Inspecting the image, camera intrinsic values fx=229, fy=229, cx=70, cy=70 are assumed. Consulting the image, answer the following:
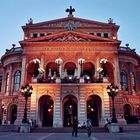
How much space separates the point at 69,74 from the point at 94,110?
8194mm

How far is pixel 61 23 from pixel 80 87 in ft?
56.7

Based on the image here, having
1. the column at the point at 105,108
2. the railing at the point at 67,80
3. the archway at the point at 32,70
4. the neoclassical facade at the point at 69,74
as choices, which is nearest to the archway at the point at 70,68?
the neoclassical facade at the point at 69,74

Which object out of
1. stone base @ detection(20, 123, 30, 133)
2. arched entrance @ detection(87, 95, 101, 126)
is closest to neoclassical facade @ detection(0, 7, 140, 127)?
arched entrance @ detection(87, 95, 101, 126)

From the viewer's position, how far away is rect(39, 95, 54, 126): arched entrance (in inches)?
1538

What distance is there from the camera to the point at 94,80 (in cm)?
3744

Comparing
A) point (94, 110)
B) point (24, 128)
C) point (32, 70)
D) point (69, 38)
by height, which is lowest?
point (24, 128)

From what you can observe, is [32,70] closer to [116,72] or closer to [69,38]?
[69,38]

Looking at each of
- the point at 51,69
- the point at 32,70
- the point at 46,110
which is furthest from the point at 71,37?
the point at 46,110

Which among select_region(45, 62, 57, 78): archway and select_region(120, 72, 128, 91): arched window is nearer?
select_region(45, 62, 57, 78): archway

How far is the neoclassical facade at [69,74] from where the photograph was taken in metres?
36.5

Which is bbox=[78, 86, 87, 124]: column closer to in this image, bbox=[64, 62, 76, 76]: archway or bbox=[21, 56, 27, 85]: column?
bbox=[64, 62, 76, 76]: archway

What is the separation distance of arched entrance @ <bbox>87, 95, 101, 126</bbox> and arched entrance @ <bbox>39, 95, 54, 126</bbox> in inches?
265

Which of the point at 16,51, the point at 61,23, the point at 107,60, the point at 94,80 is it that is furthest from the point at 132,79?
the point at 16,51

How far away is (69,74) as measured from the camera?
43.4 m
